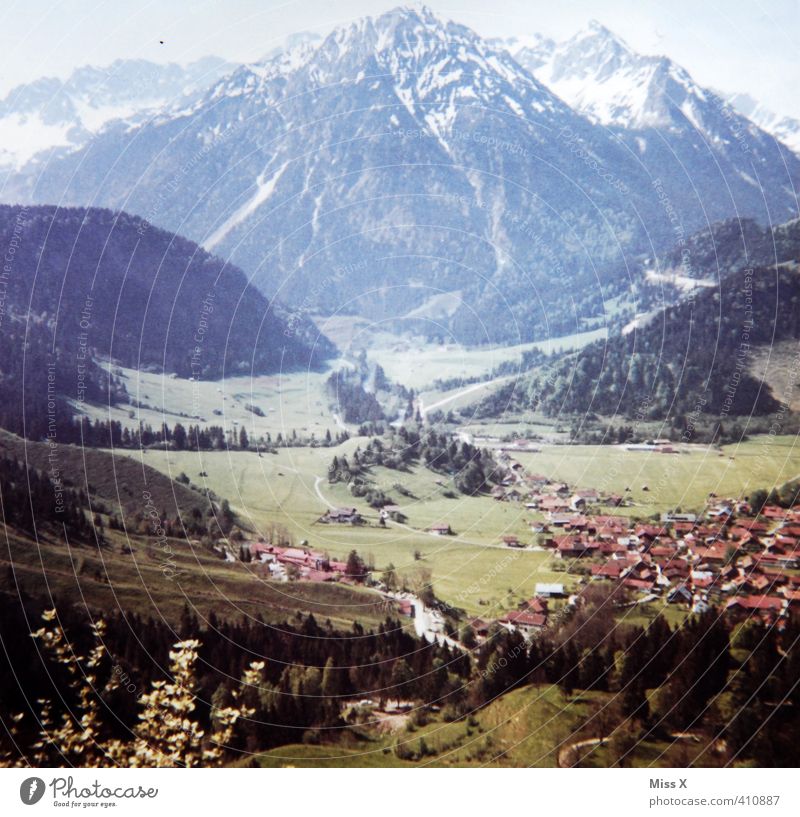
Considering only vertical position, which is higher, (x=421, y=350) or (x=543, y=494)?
(x=421, y=350)

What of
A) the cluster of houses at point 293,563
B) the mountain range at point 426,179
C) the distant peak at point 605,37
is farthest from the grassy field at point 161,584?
the distant peak at point 605,37

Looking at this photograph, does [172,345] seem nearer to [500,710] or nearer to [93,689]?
[93,689]

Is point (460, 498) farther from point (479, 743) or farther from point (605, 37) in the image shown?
point (605, 37)

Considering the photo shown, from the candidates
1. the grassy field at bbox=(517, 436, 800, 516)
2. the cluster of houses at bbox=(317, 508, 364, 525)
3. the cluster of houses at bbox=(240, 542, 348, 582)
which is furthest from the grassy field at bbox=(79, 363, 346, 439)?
the grassy field at bbox=(517, 436, 800, 516)

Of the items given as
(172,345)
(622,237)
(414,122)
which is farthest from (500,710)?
(414,122)

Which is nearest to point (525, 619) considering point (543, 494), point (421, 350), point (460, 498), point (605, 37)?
point (543, 494)

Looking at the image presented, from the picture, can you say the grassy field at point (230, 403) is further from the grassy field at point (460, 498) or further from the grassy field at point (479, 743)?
the grassy field at point (479, 743)
